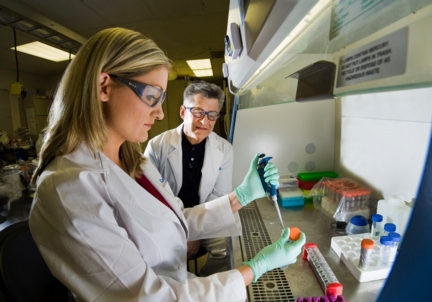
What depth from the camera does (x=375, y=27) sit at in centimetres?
32

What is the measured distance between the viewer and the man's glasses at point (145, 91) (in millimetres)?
834

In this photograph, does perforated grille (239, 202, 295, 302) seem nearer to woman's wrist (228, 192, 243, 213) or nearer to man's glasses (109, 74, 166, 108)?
woman's wrist (228, 192, 243, 213)

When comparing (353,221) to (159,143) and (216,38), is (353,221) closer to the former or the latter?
(159,143)

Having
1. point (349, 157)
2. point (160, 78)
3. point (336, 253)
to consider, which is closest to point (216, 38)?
point (349, 157)

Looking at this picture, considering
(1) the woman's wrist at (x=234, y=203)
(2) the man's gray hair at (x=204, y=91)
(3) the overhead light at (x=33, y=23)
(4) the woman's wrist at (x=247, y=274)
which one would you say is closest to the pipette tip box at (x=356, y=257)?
(4) the woman's wrist at (x=247, y=274)

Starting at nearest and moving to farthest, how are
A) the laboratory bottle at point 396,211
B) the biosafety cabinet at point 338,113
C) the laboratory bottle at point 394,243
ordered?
the biosafety cabinet at point 338,113 < the laboratory bottle at point 394,243 < the laboratory bottle at point 396,211

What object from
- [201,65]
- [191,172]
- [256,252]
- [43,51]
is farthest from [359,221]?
[201,65]

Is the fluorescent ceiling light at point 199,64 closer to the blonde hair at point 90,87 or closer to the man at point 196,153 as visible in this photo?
the man at point 196,153

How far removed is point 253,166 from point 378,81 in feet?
3.48

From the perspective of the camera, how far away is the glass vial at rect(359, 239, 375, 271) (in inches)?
32.9

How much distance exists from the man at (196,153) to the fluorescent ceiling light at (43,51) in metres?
3.67

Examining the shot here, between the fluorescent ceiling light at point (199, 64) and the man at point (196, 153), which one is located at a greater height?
the fluorescent ceiling light at point (199, 64)

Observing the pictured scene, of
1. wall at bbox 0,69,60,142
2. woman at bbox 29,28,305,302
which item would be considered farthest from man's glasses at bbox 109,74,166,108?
wall at bbox 0,69,60,142

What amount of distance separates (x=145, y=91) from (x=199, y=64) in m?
6.03
